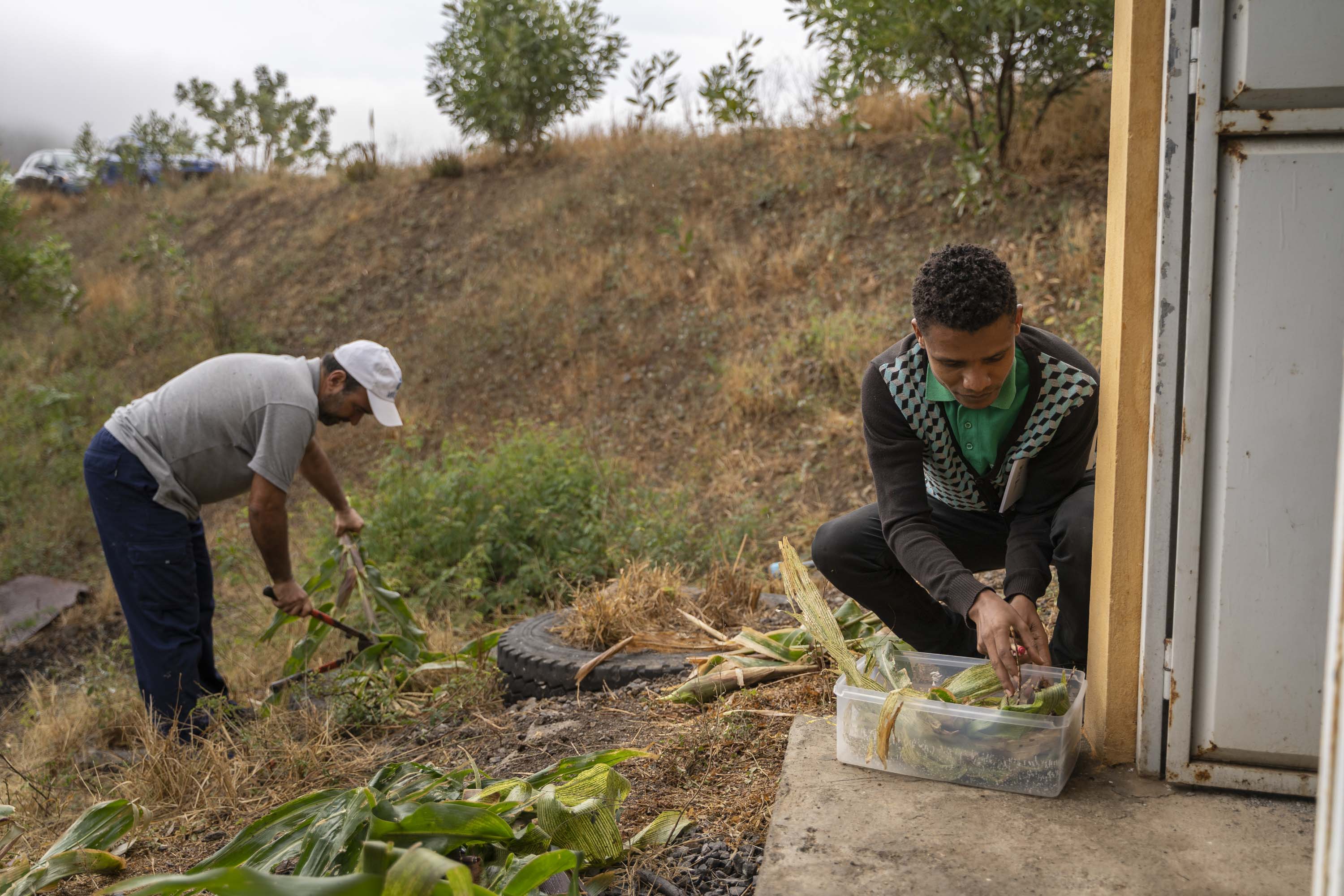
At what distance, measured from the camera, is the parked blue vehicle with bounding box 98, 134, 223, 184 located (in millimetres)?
18047

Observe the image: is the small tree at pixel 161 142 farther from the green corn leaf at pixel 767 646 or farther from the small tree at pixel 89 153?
the green corn leaf at pixel 767 646

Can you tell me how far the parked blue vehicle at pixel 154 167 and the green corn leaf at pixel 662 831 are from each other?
60.4 ft

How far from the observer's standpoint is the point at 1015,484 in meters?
2.95

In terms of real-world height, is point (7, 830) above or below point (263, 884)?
below

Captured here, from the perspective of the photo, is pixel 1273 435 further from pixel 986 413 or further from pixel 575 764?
pixel 575 764

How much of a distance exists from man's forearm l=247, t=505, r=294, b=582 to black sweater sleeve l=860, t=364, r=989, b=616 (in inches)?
105

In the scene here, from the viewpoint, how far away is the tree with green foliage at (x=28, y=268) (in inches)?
511

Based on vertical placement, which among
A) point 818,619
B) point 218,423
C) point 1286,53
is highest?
point 1286,53

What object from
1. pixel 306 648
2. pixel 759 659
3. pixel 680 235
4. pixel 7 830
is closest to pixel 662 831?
pixel 759 659

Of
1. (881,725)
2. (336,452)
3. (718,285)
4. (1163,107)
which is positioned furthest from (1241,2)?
(336,452)

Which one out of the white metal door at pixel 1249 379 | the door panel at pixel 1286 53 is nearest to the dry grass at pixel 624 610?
the white metal door at pixel 1249 379

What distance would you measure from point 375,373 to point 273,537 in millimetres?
886

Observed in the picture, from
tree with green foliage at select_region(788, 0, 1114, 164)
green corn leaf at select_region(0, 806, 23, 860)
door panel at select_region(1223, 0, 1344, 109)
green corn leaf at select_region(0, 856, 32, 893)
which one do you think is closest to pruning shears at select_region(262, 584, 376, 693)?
green corn leaf at select_region(0, 806, 23, 860)

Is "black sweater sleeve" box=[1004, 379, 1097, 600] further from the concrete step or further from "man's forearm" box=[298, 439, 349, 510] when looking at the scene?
"man's forearm" box=[298, 439, 349, 510]
